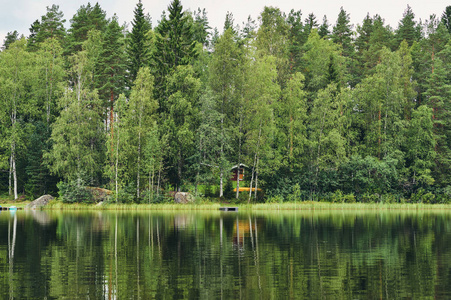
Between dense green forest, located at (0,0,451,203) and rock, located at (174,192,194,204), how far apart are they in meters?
2.56

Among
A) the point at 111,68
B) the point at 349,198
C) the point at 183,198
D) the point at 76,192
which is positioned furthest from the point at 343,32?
the point at 76,192

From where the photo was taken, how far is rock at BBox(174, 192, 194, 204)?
211 ft

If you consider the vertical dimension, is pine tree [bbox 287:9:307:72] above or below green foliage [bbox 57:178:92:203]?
above

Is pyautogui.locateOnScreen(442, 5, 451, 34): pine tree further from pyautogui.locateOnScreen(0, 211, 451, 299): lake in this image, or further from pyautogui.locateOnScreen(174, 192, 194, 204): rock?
pyautogui.locateOnScreen(0, 211, 451, 299): lake

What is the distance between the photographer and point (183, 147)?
68.1 meters

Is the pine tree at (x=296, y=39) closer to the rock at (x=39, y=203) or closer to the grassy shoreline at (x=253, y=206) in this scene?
the grassy shoreline at (x=253, y=206)

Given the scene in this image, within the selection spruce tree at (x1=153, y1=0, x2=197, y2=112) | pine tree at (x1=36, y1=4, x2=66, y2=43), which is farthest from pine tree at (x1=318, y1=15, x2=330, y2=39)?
pine tree at (x1=36, y1=4, x2=66, y2=43)

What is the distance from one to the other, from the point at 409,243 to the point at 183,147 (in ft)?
141

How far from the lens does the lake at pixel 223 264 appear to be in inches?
626

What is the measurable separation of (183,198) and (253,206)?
944cm

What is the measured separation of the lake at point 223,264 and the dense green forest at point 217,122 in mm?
32599

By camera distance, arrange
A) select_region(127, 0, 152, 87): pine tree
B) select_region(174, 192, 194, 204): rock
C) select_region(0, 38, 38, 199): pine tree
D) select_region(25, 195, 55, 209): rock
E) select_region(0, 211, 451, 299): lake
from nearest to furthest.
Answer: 1. select_region(0, 211, 451, 299): lake
2. select_region(174, 192, 194, 204): rock
3. select_region(25, 195, 55, 209): rock
4. select_region(0, 38, 38, 199): pine tree
5. select_region(127, 0, 152, 87): pine tree

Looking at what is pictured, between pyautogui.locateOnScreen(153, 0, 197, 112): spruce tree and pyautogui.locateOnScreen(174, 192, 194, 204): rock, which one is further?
pyautogui.locateOnScreen(153, 0, 197, 112): spruce tree

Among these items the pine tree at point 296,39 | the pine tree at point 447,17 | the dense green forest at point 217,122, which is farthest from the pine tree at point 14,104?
the pine tree at point 447,17
